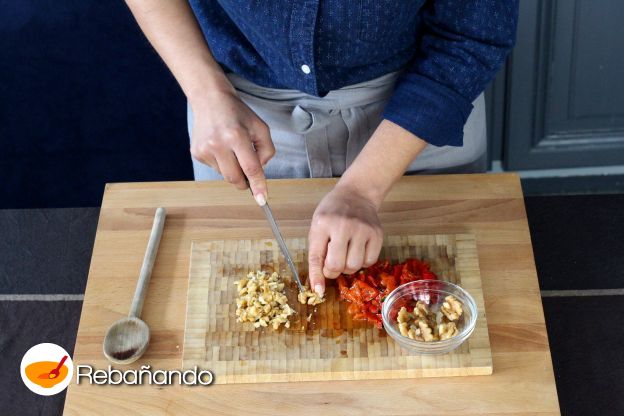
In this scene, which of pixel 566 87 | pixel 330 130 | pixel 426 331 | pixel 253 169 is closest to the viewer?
pixel 426 331

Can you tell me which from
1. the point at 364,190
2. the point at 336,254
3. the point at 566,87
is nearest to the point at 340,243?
the point at 336,254

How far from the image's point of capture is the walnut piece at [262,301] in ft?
3.85

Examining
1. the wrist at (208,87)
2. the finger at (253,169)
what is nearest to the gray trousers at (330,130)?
the wrist at (208,87)

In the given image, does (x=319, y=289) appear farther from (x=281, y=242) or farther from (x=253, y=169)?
(x=253, y=169)

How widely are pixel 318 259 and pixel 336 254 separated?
3 cm

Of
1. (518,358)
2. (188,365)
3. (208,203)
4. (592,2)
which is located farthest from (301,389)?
(592,2)

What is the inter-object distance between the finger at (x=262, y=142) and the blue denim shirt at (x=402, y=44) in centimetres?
12

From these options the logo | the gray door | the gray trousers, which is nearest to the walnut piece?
the gray trousers

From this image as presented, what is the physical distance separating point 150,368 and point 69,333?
19.2 inches

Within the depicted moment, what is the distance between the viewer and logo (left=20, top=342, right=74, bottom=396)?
1.49m

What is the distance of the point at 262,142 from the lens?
50.9 inches

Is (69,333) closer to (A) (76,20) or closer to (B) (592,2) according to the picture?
(A) (76,20)

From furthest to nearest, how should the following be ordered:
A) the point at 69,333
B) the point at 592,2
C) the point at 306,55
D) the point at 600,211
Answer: the point at 592,2 → the point at 600,211 → the point at 69,333 → the point at 306,55

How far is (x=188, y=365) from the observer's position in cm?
114
